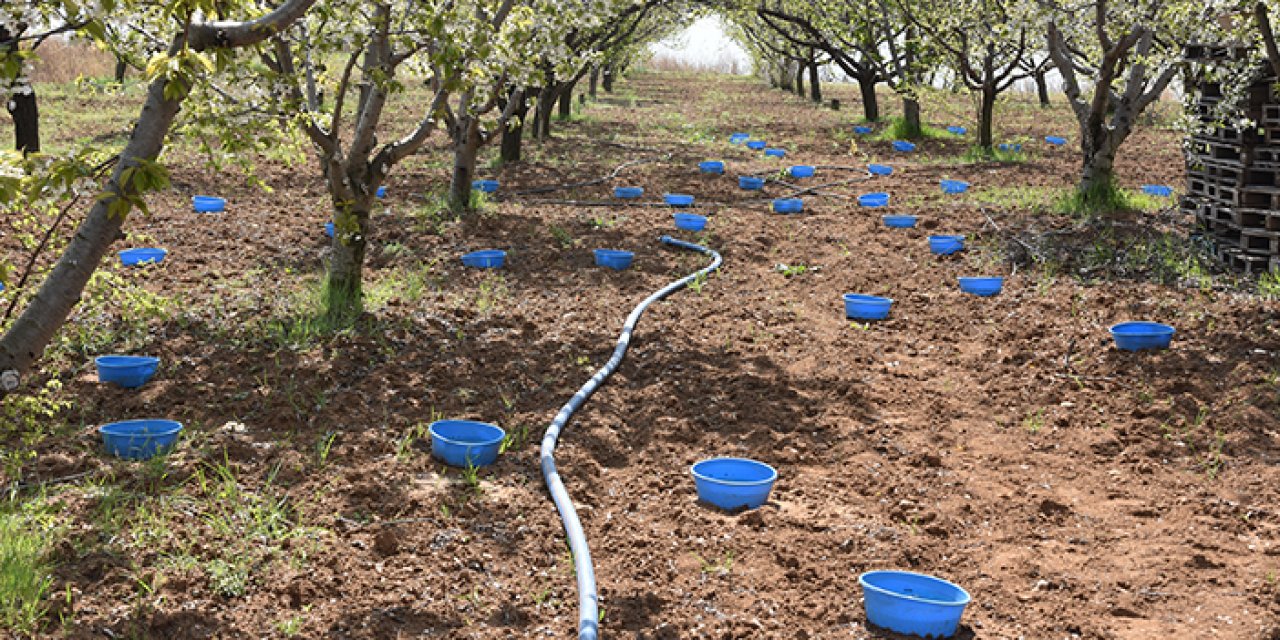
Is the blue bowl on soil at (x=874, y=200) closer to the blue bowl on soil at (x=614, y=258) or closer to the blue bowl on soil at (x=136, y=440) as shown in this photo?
the blue bowl on soil at (x=614, y=258)

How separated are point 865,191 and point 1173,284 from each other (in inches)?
198

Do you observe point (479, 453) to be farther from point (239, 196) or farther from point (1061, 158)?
point (1061, 158)

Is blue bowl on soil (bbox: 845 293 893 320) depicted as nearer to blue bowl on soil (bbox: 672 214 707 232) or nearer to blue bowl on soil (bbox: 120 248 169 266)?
blue bowl on soil (bbox: 672 214 707 232)

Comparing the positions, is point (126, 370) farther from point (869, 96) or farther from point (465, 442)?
point (869, 96)

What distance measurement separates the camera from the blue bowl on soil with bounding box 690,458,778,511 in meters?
4.20

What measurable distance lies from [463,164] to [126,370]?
16.2 feet

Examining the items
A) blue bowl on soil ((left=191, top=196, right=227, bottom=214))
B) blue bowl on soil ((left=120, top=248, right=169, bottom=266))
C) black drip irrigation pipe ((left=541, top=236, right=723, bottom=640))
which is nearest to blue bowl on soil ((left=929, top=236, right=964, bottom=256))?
black drip irrigation pipe ((left=541, top=236, right=723, bottom=640))

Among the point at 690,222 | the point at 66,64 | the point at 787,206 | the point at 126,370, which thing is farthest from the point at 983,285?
the point at 66,64

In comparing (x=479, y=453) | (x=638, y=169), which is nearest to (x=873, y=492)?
(x=479, y=453)

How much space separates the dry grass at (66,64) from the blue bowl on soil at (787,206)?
59.9 ft

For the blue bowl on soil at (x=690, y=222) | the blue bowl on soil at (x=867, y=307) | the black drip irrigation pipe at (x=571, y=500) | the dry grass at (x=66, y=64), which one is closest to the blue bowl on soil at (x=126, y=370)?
the black drip irrigation pipe at (x=571, y=500)

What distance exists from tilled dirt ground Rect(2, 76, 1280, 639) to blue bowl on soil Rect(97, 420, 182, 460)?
11cm

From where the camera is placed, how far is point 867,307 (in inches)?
277

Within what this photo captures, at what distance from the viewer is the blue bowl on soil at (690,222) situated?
31.3 ft
